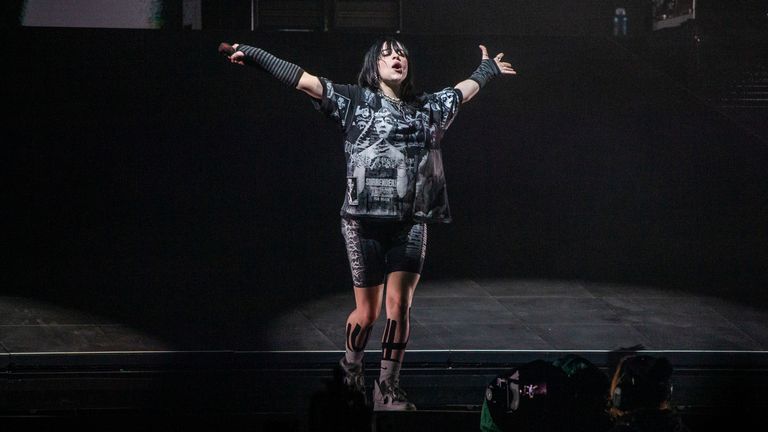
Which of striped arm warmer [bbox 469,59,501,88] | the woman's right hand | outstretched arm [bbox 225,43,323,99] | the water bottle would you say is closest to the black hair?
outstretched arm [bbox 225,43,323,99]

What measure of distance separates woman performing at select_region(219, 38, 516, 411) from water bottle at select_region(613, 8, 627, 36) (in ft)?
33.3

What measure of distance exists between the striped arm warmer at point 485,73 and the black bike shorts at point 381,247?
0.87 meters

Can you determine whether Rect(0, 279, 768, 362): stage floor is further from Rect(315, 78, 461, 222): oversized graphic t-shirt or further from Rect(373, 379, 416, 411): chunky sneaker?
Rect(315, 78, 461, 222): oversized graphic t-shirt

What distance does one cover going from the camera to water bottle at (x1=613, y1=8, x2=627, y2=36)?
14.9m

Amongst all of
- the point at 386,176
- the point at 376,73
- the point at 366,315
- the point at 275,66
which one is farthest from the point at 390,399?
the point at 275,66

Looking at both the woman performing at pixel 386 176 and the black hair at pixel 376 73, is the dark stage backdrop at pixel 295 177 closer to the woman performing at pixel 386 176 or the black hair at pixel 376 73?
the woman performing at pixel 386 176

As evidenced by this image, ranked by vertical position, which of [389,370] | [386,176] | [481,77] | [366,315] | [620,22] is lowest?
[389,370]

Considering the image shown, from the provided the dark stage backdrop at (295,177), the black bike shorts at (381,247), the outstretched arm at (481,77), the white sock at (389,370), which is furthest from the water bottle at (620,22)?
the white sock at (389,370)

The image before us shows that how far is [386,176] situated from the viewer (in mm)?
5156

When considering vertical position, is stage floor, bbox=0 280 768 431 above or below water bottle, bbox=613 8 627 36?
below

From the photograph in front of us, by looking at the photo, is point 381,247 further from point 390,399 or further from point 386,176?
point 390,399

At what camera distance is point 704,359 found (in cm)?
641

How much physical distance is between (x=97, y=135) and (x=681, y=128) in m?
5.95

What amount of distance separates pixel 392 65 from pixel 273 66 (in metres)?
0.55
